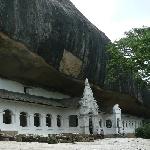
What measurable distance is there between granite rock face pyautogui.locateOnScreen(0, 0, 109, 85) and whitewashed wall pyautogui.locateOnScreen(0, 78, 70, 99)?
370 centimetres

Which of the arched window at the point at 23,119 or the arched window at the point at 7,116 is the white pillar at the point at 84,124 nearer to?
the arched window at the point at 23,119

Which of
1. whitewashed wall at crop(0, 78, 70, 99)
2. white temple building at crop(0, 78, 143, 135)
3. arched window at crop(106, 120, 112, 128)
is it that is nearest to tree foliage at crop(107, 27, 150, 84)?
white temple building at crop(0, 78, 143, 135)

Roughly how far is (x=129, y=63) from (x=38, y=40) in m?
10.7

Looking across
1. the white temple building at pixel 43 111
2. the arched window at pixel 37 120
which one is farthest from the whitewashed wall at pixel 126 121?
the arched window at pixel 37 120

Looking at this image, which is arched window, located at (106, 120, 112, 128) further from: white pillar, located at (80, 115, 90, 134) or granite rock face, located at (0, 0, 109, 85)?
granite rock face, located at (0, 0, 109, 85)

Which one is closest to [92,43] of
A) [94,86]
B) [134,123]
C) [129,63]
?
[129,63]

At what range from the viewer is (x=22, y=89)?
3369 centimetres

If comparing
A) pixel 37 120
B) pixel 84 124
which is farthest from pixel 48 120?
pixel 84 124

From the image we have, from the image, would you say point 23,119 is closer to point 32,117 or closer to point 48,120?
point 32,117

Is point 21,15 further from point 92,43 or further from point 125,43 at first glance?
point 125,43

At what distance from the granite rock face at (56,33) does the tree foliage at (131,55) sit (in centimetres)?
104

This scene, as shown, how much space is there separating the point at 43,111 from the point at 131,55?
369 inches

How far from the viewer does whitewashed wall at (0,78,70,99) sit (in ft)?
104

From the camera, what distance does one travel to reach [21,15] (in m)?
25.1
